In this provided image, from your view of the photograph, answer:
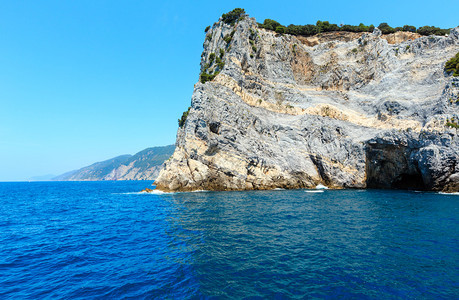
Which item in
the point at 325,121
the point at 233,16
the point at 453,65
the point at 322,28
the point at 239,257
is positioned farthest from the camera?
the point at 322,28

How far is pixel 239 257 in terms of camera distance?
A: 40.8 ft

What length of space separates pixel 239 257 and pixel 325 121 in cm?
4802

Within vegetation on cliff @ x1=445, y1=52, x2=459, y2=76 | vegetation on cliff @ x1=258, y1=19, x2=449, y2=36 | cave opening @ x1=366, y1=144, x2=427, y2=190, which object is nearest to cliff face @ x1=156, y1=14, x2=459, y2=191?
cave opening @ x1=366, y1=144, x2=427, y2=190

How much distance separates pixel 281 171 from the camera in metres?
48.8

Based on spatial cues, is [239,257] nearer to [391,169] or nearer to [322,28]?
[391,169]

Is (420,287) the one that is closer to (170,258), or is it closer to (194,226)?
(170,258)

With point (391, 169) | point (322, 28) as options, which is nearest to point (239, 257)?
point (391, 169)

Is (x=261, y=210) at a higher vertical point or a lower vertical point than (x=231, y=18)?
lower

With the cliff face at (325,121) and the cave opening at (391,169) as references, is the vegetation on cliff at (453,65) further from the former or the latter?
the cave opening at (391,169)

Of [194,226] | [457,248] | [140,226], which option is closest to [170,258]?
[194,226]

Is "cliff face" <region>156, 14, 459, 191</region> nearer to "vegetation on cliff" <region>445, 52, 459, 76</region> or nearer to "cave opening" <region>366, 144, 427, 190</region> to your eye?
"cave opening" <region>366, 144, 427, 190</region>

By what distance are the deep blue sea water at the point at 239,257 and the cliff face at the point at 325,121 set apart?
2446 centimetres

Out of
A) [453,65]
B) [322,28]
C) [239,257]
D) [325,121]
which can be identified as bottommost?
[239,257]

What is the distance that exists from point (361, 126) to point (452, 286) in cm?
4943
